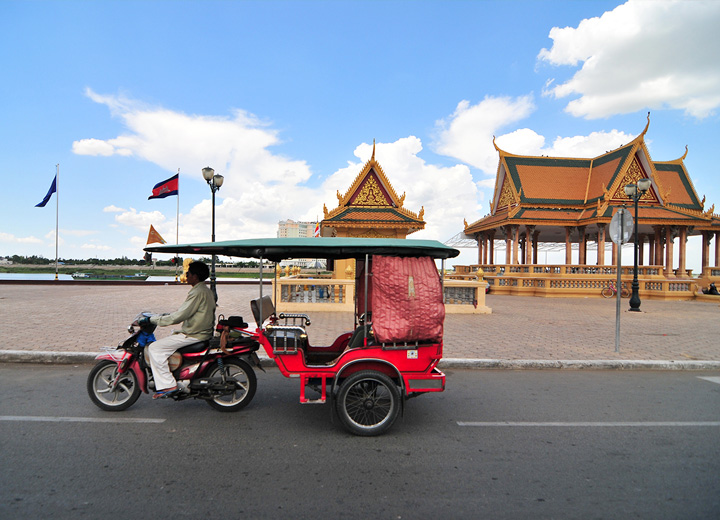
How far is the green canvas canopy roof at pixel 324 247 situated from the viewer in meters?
4.37

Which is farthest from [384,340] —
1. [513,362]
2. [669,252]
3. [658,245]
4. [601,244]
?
[669,252]

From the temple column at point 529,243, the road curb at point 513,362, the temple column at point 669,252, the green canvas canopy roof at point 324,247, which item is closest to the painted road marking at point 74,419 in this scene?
the green canvas canopy roof at point 324,247

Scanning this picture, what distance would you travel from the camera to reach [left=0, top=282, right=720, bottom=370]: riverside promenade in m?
7.31

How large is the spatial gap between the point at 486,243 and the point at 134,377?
29.9m

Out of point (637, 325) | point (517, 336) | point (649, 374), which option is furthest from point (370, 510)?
point (637, 325)

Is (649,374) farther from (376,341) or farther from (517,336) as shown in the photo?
(376,341)

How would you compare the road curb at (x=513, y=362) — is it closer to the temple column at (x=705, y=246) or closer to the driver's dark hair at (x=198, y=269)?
the driver's dark hair at (x=198, y=269)

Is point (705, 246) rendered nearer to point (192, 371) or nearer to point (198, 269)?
point (198, 269)

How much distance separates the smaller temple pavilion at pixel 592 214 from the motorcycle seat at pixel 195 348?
21.8 metres

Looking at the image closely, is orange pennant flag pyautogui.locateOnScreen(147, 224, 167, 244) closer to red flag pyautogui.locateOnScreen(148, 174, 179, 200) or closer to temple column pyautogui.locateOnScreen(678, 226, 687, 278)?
red flag pyautogui.locateOnScreen(148, 174, 179, 200)

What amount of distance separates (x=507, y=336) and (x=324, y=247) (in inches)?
266

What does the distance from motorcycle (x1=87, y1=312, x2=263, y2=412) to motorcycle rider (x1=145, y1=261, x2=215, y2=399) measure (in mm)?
80

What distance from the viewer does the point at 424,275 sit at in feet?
14.4

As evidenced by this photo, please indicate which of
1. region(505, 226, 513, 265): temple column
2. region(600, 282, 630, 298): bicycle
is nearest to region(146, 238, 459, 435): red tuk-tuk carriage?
region(600, 282, 630, 298): bicycle
